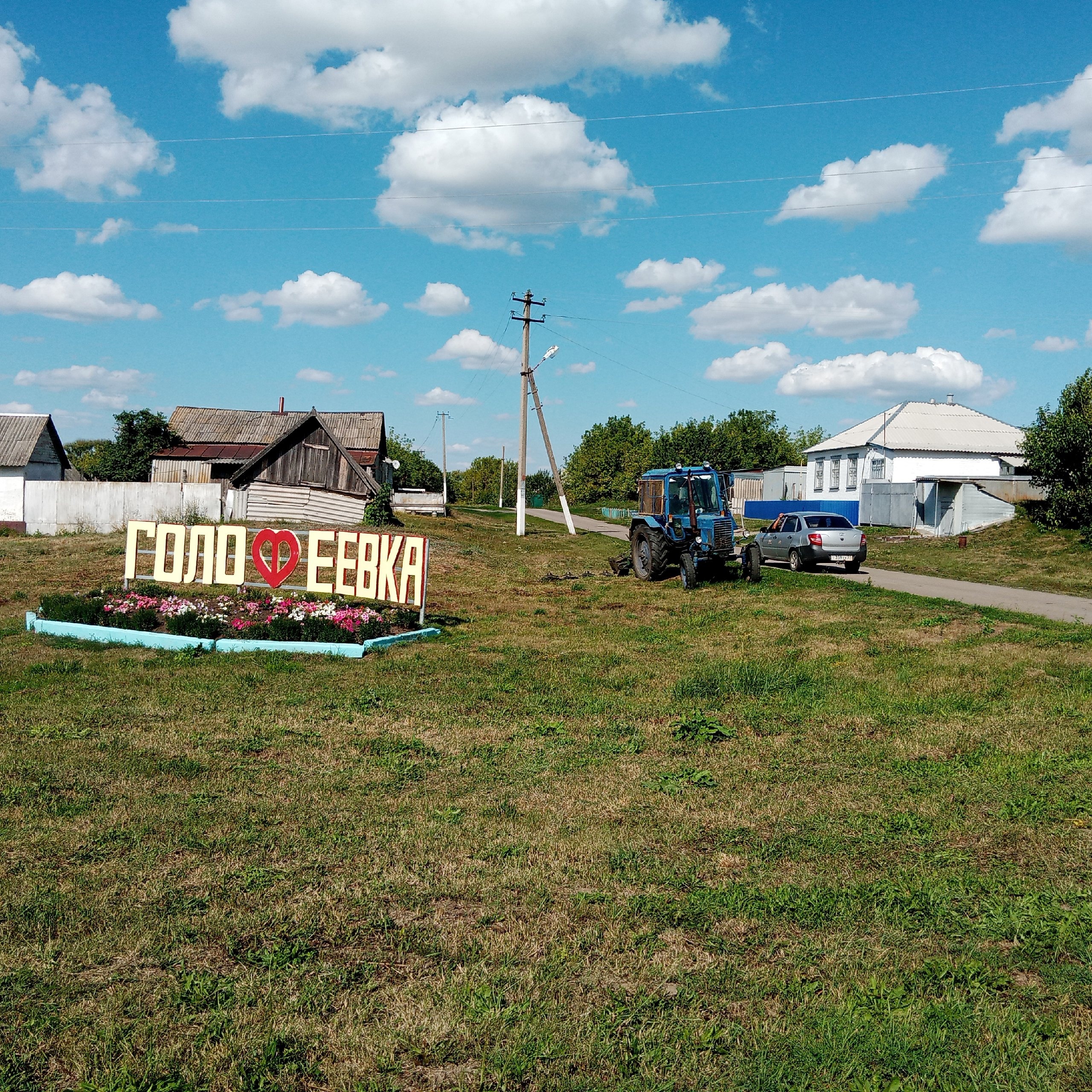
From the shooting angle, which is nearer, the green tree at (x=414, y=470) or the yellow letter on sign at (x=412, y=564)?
the yellow letter on sign at (x=412, y=564)

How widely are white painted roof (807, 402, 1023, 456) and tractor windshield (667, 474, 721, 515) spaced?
29446 millimetres

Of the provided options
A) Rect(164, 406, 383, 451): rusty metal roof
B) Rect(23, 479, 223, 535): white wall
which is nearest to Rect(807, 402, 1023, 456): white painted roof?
Rect(164, 406, 383, 451): rusty metal roof

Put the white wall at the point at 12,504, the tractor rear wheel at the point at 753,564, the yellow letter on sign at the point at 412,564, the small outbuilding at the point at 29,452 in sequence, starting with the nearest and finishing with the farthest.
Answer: the yellow letter on sign at the point at 412,564 → the tractor rear wheel at the point at 753,564 → the white wall at the point at 12,504 → the small outbuilding at the point at 29,452

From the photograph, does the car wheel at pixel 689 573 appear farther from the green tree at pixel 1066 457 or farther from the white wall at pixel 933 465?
the white wall at pixel 933 465

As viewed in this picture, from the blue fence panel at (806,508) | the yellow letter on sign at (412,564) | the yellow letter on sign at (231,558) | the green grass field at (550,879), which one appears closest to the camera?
the green grass field at (550,879)

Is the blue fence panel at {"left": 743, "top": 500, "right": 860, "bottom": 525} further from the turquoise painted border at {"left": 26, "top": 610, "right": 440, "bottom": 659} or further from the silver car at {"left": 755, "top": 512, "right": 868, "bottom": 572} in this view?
the turquoise painted border at {"left": 26, "top": 610, "right": 440, "bottom": 659}

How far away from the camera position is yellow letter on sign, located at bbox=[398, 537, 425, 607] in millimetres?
14469

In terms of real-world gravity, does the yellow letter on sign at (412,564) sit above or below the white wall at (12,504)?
below

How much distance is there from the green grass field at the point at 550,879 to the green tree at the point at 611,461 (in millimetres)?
82029

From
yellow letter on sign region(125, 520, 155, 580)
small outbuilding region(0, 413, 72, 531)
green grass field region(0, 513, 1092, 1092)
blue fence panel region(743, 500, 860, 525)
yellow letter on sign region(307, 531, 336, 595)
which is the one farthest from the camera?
blue fence panel region(743, 500, 860, 525)

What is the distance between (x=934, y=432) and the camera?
47219 millimetres

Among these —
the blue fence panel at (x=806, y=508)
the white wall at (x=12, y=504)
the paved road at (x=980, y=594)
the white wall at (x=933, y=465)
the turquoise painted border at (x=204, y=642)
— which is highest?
the white wall at (x=933, y=465)

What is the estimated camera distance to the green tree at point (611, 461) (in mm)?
94000

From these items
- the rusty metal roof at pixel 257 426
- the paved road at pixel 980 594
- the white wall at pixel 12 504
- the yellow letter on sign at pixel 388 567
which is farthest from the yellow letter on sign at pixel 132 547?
the rusty metal roof at pixel 257 426
